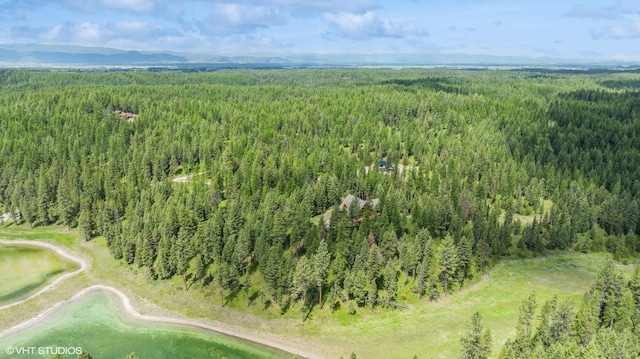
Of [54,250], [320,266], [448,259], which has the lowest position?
[54,250]

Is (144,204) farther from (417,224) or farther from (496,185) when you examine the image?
(496,185)

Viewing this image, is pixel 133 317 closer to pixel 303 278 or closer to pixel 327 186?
→ pixel 303 278

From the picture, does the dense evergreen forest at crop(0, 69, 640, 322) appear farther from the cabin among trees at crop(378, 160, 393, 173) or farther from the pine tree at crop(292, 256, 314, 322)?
the cabin among trees at crop(378, 160, 393, 173)

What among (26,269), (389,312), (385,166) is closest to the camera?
(389,312)

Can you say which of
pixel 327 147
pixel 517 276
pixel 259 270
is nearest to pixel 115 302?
pixel 259 270

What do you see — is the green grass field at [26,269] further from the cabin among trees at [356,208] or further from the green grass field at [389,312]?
the cabin among trees at [356,208]

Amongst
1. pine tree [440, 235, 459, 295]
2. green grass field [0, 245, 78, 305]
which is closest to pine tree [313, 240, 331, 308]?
pine tree [440, 235, 459, 295]

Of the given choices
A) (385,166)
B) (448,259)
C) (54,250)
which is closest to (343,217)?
(448,259)
